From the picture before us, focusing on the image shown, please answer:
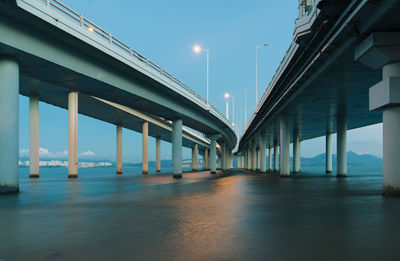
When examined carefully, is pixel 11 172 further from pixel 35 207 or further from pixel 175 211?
pixel 175 211

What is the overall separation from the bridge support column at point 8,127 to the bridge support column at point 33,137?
2202 cm

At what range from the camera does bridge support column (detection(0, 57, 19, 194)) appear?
60.0 feet

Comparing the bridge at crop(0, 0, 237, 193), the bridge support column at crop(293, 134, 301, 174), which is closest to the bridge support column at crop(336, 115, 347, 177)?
the bridge at crop(0, 0, 237, 193)

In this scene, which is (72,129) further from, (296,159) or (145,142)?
(296,159)

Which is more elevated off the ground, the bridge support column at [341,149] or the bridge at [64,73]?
the bridge at [64,73]

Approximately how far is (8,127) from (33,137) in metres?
22.8

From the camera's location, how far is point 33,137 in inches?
1548

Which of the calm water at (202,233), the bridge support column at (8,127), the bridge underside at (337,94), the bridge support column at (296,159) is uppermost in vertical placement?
the bridge underside at (337,94)

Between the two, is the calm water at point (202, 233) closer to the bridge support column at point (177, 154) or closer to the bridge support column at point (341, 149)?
the bridge support column at point (177, 154)

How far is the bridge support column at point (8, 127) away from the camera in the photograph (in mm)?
A: 18297

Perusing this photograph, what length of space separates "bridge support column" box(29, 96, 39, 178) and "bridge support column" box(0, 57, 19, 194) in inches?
867

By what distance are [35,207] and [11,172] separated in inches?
270

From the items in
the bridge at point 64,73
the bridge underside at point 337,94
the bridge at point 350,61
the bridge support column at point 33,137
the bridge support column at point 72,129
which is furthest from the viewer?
the bridge support column at point 33,137

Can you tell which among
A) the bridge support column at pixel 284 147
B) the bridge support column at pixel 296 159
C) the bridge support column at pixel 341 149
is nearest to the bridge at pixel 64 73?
the bridge support column at pixel 284 147
